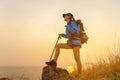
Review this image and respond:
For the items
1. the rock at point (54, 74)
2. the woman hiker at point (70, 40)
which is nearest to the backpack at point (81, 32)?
the woman hiker at point (70, 40)

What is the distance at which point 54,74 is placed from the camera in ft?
55.9

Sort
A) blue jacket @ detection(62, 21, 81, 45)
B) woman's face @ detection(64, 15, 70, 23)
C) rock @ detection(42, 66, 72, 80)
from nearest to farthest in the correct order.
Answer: rock @ detection(42, 66, 72, 80) < blue jacket @ detection(62, 21, 81, 45) < woman's face @ detection(64, 15, 70, 23)

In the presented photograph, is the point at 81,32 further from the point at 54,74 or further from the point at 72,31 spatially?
the point at 54,74

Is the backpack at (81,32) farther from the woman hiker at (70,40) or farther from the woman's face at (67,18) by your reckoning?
the woman's face at (67,18)

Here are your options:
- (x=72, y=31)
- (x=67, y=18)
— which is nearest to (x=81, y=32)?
(x=72, y=31)

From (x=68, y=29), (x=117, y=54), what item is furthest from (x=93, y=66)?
(x=68, y=29)

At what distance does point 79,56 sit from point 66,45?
0.65m

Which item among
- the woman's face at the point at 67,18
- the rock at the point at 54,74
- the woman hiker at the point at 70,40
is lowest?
the rock at the point at 54,74

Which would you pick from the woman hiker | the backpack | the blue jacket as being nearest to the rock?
the woman hiker

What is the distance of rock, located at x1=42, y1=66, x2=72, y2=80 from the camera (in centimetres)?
1694

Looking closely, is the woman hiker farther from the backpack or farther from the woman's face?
the backpack

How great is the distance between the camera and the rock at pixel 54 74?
1694cm

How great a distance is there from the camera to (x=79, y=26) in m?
17.6

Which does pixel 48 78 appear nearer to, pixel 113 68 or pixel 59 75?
pixel 59 75
